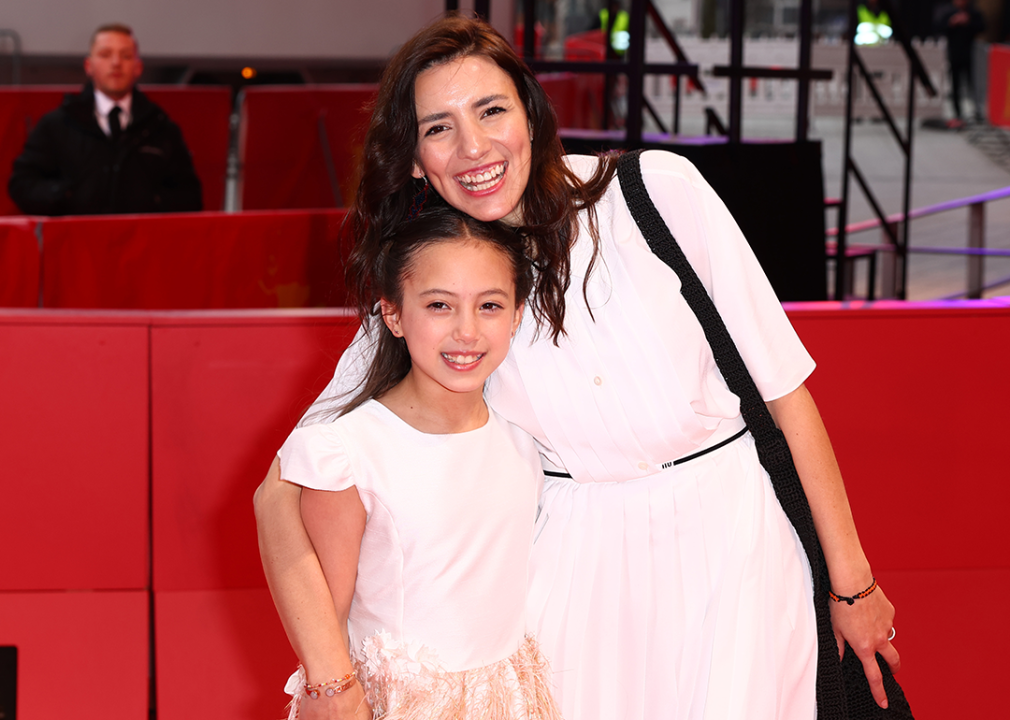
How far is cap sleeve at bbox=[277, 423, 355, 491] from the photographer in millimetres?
1751

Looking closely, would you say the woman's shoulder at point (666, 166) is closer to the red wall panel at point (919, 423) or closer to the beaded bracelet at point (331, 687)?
the beaded bracelet at point (331, 687)

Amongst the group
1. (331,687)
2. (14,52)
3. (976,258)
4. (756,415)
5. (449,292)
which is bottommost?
(331,687)

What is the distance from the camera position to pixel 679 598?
194 cm

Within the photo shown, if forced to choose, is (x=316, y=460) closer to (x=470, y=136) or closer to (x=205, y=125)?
(x=470, y=136)

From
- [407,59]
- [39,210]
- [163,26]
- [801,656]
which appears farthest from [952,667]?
[163,26]

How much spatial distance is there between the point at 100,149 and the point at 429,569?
5553 millimetres

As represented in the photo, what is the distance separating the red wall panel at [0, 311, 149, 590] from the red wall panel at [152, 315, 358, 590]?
7 centimetres

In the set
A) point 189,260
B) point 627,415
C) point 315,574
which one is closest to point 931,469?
point 627,415

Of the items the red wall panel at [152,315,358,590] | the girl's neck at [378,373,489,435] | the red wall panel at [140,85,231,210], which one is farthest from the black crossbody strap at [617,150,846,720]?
the red wall panel at [140,85,231,210]

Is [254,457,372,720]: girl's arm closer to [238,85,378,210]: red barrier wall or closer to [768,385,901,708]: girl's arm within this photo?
[768,385,901,708]: girl's arm

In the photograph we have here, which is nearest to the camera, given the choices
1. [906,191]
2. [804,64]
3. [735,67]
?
[735,67]

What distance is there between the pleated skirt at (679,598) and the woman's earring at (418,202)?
58cm

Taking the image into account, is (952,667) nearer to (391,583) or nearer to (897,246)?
(391,583)

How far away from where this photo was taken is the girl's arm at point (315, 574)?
1.77 m
